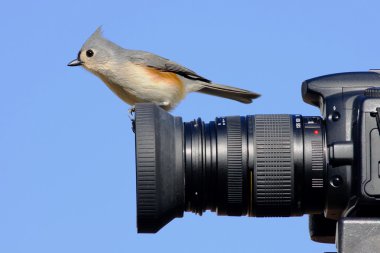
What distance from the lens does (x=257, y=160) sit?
4.16m

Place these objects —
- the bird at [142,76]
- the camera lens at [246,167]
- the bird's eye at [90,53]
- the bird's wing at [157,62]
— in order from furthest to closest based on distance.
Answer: the bird's eye at [90,53], the bird's wing at [157,62], the bird at [142,76], the camera lens at [246,167]

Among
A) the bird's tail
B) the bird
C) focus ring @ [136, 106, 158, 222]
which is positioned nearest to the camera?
focus ring @ [136, 106, 158, 222]

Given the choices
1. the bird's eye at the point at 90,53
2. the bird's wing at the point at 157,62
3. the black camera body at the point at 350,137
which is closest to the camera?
the black camera body at the point at 350,137

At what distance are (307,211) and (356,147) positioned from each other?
49cm

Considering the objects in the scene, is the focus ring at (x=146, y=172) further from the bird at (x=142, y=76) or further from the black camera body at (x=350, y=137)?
the bird at (x=142, y=76)

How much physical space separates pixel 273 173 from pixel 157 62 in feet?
9.70

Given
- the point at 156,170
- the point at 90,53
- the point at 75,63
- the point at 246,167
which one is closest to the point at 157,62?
the point at 90,53

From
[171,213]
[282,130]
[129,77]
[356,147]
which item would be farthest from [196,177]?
[129,77]

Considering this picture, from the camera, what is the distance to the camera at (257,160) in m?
3.96

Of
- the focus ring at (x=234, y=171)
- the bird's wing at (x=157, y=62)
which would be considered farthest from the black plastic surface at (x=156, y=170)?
the bird's wing at (x=157, y=62)

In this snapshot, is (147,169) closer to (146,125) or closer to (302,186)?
(146,125)

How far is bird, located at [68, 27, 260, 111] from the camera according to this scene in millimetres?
6758

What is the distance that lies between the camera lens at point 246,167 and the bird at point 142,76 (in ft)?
8.16

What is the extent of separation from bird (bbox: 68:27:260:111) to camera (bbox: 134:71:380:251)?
7.95 ft
